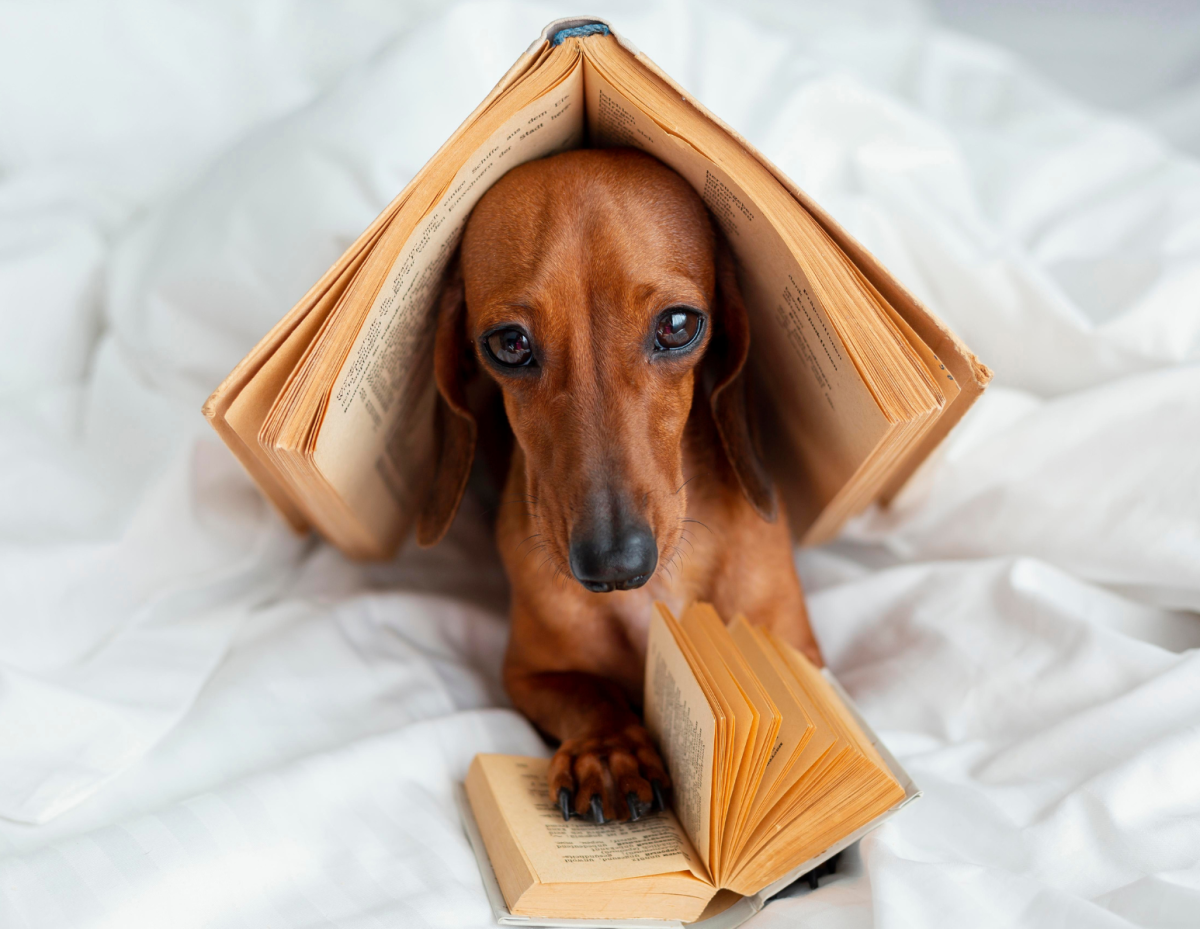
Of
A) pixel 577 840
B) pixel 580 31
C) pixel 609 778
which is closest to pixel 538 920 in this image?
pixel 577 840

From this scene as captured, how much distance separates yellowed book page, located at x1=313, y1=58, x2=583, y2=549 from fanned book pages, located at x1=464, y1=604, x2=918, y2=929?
0.50 meters

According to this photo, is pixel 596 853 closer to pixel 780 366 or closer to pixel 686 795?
pixel 686 795

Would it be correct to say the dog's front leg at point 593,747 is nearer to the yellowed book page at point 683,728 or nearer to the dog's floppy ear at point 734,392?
the yellowed book page at point 683,728

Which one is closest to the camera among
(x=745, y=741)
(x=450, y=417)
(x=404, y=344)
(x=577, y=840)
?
(x=745, y=741)

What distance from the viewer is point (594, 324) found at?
124 centimetres

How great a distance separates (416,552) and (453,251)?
68 centimetres

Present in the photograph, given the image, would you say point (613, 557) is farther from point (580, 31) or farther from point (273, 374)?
point (580, 31)

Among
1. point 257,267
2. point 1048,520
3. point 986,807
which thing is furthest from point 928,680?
point 257,267

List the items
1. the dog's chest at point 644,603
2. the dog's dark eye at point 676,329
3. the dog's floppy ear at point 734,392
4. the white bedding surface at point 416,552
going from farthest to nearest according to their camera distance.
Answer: the dog's chest at point 644,603, the dog's floppy ear at point 734,392, the dog's dark eye at point 676,329, the white bedding surface at point 416,552

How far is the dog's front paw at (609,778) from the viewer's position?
1176mm

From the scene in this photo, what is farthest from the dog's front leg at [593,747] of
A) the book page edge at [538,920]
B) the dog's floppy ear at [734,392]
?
the dog's floppy ear at [734,392]

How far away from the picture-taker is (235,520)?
1.69 meters

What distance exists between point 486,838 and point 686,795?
0.86 ft

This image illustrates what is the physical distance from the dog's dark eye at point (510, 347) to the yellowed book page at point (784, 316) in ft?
1.05
